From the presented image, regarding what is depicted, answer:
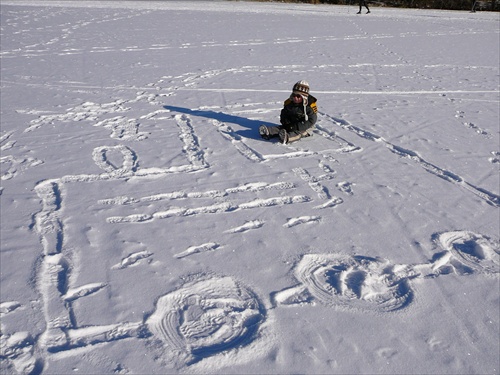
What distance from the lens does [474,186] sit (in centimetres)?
457

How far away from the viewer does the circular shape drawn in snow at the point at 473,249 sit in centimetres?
333

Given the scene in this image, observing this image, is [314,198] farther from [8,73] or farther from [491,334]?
[8,73]

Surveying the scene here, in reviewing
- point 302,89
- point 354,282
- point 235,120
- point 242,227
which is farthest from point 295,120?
point 354,282

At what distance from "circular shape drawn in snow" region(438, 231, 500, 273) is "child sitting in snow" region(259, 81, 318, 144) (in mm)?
2181

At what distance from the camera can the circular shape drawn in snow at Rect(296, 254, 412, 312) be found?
2938 mm

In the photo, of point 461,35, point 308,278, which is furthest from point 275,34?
point 308,278

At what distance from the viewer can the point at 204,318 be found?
2.77 metres

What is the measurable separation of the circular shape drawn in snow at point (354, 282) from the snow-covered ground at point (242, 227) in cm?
1

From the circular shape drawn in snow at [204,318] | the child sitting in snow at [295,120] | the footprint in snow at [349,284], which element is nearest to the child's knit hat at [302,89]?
the child sitting in snow at [295,120]

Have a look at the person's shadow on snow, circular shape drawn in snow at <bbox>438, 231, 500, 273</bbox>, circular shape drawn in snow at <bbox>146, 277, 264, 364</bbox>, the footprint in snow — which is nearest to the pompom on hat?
the person's shadow on snow

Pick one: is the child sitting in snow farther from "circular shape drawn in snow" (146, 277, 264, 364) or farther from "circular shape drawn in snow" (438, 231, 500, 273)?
"circular shape drawn in snow" (146, 277, 264, 364)

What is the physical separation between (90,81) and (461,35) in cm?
1249

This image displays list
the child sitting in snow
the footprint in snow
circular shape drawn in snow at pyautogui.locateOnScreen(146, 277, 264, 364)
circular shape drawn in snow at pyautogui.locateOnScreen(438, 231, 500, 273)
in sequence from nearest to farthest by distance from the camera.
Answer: circular shape drawn in snow at pyautogui.locateOnScreen(146, 277, 264, 364), the footprint in snow, circular shape drawn in snow at pyautogui.locateOnScreen(438, 231, 500, 273), the child sitting in snow

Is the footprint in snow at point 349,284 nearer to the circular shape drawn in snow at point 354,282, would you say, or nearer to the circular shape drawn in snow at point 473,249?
the circular shape drawn in snow at point 354,282
